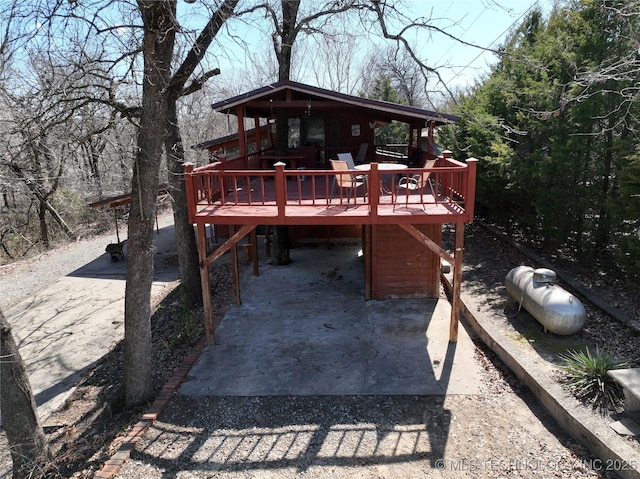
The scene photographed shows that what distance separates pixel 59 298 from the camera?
1128cm

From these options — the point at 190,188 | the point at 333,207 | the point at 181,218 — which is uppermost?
the point at 190,188

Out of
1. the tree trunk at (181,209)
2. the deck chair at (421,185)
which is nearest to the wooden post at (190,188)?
the tree trunk at (181,209)

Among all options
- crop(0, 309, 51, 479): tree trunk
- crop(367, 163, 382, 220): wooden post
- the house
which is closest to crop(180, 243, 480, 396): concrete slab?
the house

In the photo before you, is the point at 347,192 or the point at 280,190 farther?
the point at 347,192

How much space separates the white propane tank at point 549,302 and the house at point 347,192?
141 centimetres

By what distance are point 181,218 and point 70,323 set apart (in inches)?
150

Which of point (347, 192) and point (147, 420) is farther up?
point (347, 192)

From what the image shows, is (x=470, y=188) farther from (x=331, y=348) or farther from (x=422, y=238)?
(x=331, y=348)

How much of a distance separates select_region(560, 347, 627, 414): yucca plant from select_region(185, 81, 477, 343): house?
5.94 feet

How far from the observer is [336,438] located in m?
4.77

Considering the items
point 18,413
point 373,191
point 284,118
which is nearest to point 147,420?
point 18,413

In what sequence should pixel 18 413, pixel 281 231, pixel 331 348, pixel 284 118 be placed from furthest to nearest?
1. pixel 281 231
2. pixel 284 118
3. pixel 331 348
4. pixel 18 413

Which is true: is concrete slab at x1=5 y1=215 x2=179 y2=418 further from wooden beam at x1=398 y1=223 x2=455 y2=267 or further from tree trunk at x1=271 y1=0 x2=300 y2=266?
wooden beam at x1=398 y1=223 x2=455 y2=267

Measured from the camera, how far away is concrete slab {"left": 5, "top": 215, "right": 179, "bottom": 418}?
7.19 metres
